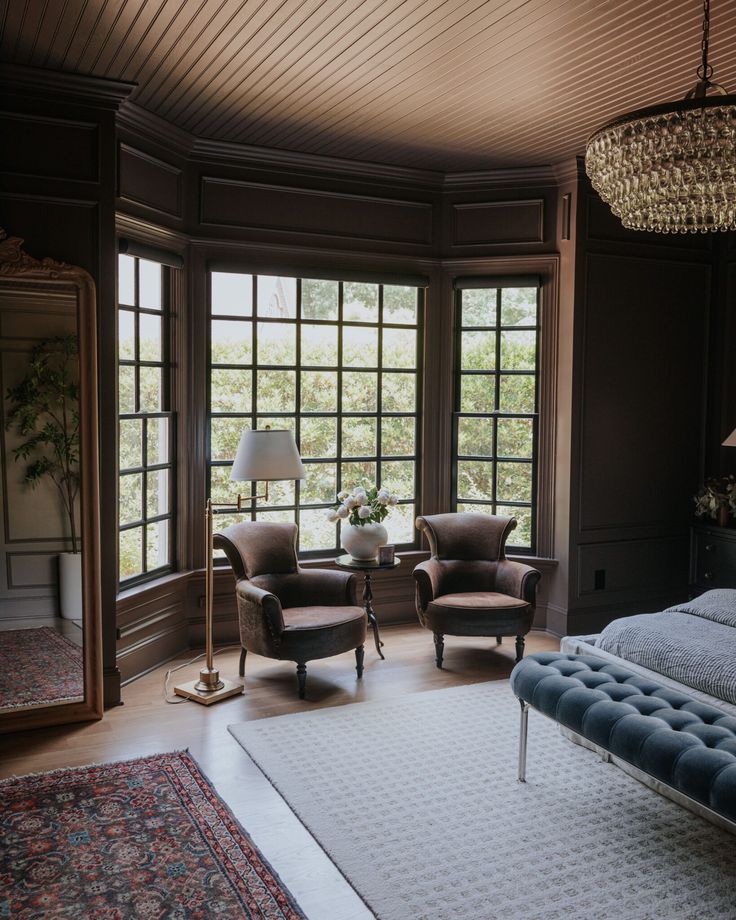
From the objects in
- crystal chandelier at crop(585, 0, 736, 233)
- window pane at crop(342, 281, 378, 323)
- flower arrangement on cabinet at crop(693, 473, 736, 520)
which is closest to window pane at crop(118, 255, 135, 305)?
window pane at crop(342, 281, 378, 323)

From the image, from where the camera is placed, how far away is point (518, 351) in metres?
5.91

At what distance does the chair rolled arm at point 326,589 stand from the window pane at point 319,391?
1205mm

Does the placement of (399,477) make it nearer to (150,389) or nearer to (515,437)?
(515,437)

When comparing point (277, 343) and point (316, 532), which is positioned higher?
point (277, 343)

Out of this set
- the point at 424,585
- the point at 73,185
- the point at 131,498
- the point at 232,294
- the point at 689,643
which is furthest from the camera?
the point at 232,294

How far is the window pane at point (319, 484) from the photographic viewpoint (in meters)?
5.72

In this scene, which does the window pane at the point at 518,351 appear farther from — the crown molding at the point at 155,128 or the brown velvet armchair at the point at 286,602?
the crown molding at the point at 155,128

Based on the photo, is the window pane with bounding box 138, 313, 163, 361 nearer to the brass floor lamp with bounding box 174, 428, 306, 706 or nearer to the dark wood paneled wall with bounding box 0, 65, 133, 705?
the dark wood paneled wall with bounding box 0, 65, 133, 705

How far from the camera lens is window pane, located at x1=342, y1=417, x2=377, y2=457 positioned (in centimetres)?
585

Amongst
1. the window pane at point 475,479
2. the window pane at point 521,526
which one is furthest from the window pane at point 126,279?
the window pane at point 521,526

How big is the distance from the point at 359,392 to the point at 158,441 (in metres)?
1.46

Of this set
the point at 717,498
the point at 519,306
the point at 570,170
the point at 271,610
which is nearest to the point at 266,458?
the point at 271,610

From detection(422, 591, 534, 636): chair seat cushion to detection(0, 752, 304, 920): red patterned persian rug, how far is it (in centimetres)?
187

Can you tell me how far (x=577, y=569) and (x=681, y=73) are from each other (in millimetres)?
3058
